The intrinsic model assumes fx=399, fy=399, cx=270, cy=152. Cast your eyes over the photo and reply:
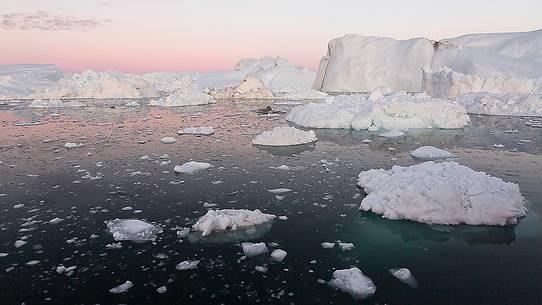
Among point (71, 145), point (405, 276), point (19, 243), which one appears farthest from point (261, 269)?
point (71, 145)

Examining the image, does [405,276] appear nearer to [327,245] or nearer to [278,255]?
[327,245]

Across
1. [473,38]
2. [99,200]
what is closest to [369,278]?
[99,200]

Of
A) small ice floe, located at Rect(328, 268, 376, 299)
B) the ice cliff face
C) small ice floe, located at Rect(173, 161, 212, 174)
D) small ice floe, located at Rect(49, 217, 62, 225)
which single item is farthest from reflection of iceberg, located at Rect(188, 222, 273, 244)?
the ice cliff face

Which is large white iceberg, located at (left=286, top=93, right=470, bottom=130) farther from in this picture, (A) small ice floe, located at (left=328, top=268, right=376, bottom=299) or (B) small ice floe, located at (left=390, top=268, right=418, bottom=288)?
(A) small ice floe, located at (left=328, top=268, right=376, bottom=299)

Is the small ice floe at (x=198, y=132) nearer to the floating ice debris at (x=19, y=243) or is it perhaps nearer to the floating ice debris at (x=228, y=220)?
the floating ice debris at (x=228, y=220)

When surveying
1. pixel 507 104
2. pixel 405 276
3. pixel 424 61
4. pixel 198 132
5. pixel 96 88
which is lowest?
pixel 96 88

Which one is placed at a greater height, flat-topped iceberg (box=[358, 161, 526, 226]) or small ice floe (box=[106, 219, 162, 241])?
flat-topped iceberg (box=[358, 161, 526, 226])

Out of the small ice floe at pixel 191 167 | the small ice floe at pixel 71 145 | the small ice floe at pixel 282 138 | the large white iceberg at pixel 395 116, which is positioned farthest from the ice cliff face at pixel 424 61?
the small ice floe at pixel 71 145
